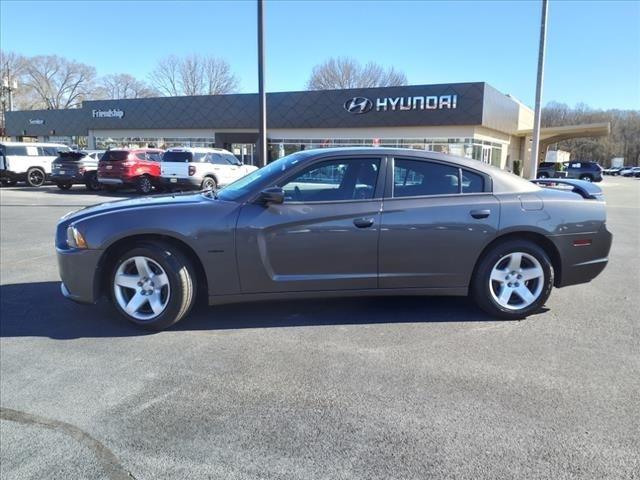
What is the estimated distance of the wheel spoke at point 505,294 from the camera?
458cm

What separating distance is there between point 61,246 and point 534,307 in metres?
4.32

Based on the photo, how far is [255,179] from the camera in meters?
4.54

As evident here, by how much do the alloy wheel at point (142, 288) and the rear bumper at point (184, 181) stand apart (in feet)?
47.6

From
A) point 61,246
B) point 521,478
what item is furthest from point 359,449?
point 61,246

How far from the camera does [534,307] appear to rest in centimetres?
462

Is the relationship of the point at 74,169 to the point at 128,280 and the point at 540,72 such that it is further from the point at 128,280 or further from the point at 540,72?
the point at 128,280

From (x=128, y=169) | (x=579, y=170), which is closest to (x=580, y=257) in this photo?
(x=128, y=169)

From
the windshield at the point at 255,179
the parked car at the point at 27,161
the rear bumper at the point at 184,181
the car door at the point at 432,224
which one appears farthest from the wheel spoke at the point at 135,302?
the parked car at the point at 27,161

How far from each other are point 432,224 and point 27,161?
23354mm

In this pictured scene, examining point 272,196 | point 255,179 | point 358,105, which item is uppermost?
point 358,105

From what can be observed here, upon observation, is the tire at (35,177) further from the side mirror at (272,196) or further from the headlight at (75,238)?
the side mirror at (272,196)

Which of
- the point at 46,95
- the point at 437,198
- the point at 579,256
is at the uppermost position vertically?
the point at 46,95

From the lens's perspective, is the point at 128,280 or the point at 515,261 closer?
the point at 128,280

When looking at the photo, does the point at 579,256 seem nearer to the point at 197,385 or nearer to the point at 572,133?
the point at 197,385
